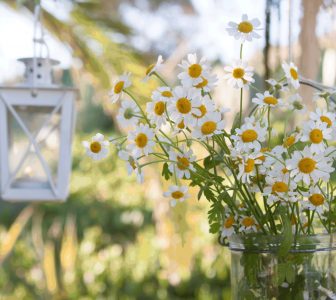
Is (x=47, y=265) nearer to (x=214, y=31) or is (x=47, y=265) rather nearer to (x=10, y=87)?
(x=214, y=31)

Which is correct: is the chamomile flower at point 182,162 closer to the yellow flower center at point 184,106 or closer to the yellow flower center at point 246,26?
the yellow flower center at point 184,106

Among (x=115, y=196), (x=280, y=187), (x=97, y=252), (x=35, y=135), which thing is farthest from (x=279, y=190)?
(x=115, y=196)

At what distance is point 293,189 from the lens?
2.81 feet

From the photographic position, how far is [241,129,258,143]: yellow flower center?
842mm

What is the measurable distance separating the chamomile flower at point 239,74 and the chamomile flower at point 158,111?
98 mm

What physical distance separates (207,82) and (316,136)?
6.1 inches

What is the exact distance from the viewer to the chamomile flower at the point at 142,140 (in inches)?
33.8

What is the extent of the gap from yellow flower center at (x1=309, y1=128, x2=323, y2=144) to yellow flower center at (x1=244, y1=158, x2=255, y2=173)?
8cm

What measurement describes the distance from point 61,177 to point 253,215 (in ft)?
1.88

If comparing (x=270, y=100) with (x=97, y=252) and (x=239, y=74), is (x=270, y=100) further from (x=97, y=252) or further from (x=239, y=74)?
(x=97, y=252)

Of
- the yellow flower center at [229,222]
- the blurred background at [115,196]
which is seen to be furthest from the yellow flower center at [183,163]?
the blurred background at [115,196]

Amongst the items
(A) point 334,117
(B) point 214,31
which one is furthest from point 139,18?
(A) point 334,117

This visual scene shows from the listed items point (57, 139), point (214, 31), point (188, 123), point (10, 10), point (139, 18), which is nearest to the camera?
point (188, 123)

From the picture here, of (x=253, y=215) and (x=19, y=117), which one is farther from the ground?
(x=19, y=117)
